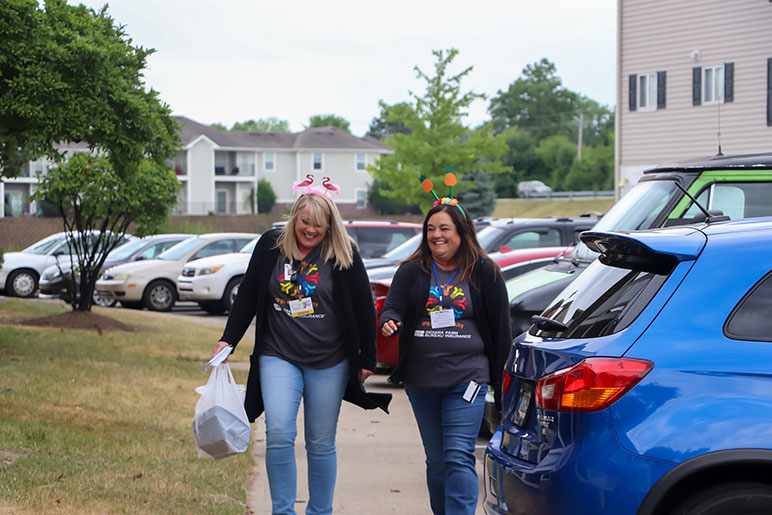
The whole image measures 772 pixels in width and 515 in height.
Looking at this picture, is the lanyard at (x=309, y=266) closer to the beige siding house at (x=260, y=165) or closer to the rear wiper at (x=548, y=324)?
the rear wiper at (x=548, y=324)

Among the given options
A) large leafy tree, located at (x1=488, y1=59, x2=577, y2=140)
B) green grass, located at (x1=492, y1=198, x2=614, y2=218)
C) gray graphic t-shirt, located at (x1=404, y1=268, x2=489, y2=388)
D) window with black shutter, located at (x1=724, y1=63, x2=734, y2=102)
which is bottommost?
gray graphic t-shirt, located at (x1=404, y1=268, x2=489, y2=388)

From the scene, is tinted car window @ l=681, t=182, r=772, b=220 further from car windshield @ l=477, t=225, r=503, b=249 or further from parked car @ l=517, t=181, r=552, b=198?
parked car @ l=517, t=181, r=552, b=198

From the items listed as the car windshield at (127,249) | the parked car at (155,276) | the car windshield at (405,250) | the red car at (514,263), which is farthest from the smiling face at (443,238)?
the car windshield at (127,249)

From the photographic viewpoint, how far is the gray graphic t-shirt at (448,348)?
4.94 m

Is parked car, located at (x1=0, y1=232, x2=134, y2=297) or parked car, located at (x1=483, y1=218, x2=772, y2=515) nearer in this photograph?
parked car, located at (x1=483, y1=218, x2=772, y2=515)

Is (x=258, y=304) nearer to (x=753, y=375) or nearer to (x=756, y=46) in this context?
(x=753, y=375)

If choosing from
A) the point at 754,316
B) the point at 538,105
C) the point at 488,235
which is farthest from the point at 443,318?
the point at 538,105

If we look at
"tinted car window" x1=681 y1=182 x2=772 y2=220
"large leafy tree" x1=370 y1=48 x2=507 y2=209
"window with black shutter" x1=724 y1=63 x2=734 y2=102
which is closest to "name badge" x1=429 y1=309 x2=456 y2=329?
"tinted car window" x1=681 y1=182 x2=772 y2=220

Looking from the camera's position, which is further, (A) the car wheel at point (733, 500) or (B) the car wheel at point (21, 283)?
(B) the car wheel at point (21, 283)

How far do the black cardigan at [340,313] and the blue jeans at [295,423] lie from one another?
9 cm

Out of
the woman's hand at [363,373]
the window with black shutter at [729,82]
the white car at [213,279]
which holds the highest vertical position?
the window with black shutter at [729,82]

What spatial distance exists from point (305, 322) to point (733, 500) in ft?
7.73

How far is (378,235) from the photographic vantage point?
17812 mm

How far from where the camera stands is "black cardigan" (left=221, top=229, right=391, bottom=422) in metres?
5.09
